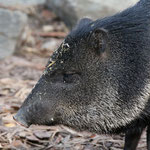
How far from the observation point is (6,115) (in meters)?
4.69

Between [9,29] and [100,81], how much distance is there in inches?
185

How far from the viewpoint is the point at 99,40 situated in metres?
3.47

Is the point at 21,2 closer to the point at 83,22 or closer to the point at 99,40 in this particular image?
the point at 83,22

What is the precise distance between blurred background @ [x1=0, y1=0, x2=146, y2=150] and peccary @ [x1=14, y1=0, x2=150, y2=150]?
0.61 m

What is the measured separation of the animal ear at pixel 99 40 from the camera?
344cm

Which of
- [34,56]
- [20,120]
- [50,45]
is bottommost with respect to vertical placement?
[20,120]

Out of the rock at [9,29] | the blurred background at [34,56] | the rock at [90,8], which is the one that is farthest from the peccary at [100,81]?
the rock at [90,8]

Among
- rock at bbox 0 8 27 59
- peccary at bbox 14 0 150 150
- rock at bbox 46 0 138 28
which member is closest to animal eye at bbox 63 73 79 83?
peccary at bbox 14 0 150 150

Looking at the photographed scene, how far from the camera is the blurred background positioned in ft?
14.1

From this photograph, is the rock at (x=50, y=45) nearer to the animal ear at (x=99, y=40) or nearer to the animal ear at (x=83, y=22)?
the animal ear at (x=83, y=22)

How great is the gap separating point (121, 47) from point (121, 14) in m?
0.37

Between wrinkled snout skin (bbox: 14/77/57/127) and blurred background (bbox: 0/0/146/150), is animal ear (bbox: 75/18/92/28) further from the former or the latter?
wrinkled snout skin (bbox: 14/77/57/127)

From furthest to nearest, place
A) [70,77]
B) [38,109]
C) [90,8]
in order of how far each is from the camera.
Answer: [90,8], [70,77], [38,109]

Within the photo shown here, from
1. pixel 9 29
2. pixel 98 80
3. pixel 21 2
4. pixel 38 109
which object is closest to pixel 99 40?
pixel 98 80
